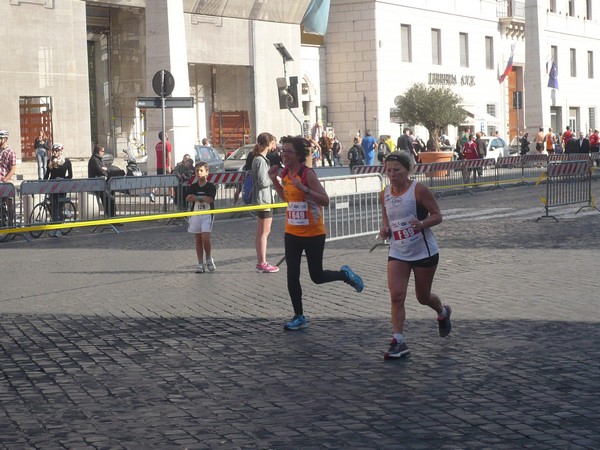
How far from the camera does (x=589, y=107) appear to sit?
72500 mm

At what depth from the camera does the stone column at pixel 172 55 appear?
3044cm

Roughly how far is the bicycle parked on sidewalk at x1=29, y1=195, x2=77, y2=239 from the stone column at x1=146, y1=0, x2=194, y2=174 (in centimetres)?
899

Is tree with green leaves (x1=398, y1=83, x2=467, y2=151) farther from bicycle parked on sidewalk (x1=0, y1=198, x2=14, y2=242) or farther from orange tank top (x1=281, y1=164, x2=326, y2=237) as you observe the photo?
orange tank top (x1=281, y1=164, x2=326, y2=237)

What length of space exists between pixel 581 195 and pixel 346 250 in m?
7.79

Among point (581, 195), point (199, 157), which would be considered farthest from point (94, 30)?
point (581, 195)

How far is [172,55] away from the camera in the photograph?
3050 centimetres

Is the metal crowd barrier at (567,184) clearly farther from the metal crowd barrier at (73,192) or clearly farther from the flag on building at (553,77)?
the flag on building at (553,77)

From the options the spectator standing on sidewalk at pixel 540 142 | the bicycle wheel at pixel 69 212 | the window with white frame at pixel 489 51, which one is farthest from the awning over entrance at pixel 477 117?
the bicycle wheel at pixel 69 212

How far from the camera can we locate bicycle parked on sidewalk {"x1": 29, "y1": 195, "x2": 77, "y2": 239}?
21125 mm

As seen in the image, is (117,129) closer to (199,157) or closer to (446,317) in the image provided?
(199,157)

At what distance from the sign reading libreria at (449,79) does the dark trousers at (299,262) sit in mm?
47947

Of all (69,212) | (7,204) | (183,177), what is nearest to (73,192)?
(69,212)

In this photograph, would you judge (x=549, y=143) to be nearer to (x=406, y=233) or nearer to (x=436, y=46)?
(x=436, y=46)

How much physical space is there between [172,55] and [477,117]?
32.7 meters
